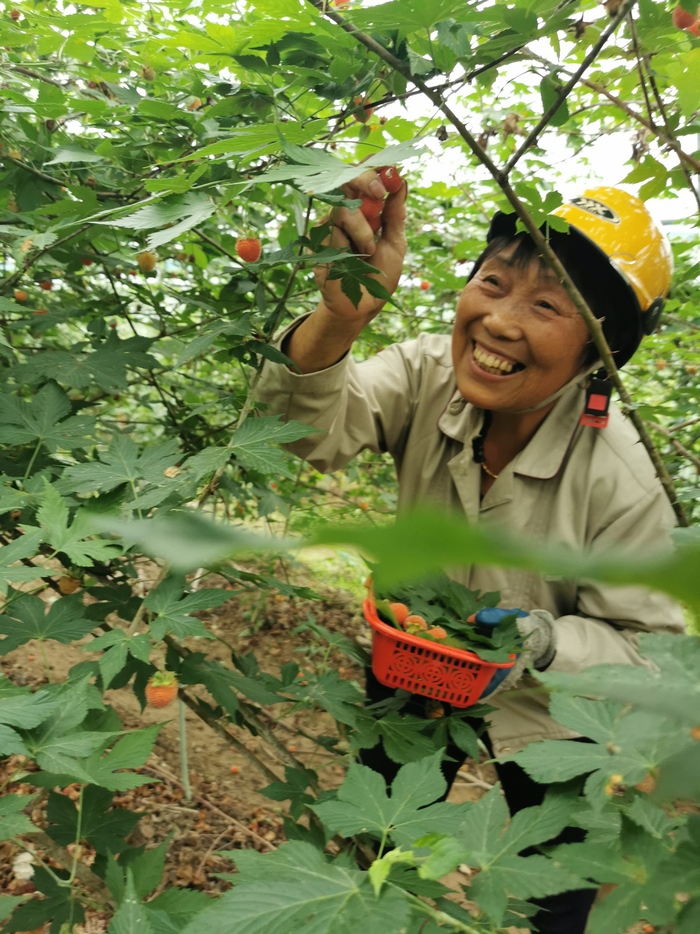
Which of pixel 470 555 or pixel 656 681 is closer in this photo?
pixel 470 555

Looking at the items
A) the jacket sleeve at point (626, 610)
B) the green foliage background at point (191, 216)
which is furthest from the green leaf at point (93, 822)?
the jacket sleeve at point (626, 610)

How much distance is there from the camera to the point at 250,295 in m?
1.65

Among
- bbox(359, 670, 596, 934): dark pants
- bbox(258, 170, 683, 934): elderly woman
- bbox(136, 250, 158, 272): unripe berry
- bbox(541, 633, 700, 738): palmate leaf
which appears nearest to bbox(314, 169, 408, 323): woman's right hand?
bbox(258, 170, 683, 934): elderly woman

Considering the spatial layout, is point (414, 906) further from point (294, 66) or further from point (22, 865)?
point (22, 865)

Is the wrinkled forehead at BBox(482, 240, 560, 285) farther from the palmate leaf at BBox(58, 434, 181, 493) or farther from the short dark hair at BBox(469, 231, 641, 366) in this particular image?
the palmate leaf at BBox(58, 434, 181, 493)

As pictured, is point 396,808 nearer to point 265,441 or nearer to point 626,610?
point 265,441

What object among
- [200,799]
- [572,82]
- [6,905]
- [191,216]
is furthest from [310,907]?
[200,799]

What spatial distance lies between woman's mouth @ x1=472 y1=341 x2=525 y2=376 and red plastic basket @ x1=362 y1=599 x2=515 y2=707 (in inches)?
23.4

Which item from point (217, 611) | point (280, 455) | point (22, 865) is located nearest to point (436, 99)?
point (280, 455)

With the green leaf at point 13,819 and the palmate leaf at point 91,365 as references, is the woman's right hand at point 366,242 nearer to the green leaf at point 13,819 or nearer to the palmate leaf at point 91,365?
the palmate leaf at point 91,365

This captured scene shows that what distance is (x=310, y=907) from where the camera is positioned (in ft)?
2.23

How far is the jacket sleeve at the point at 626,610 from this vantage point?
1.50m

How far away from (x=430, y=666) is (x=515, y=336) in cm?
73

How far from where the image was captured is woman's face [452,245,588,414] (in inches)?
57.7
